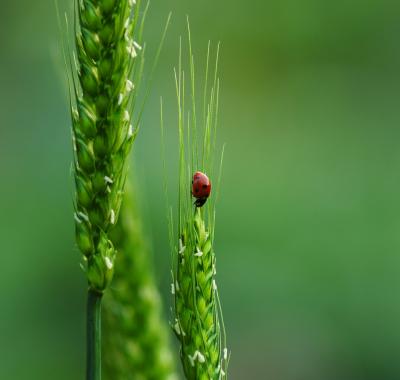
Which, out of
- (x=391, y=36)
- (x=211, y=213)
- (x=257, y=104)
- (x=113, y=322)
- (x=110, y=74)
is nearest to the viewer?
(x=110, y=74)

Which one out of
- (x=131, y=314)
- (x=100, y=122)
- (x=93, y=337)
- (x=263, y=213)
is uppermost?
(x=100, y=122)

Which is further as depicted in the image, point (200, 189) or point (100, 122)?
point (200, 189)

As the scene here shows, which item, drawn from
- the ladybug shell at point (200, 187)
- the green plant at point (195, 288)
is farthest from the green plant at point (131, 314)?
the green plant at point (195, 288)

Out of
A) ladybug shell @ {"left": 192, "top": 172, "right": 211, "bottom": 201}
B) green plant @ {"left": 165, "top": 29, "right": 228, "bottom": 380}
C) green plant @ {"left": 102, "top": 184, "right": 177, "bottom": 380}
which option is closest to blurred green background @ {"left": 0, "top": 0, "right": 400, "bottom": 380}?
green plant @ {"left": 102, "top": 184, "right": 177, "bottom": 380}

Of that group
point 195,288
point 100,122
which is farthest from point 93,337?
point 100,122

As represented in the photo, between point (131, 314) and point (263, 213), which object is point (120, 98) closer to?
point (131, 314)

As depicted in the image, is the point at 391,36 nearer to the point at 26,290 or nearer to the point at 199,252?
the point at 26,290

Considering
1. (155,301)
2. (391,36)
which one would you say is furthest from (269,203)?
(155,301)
